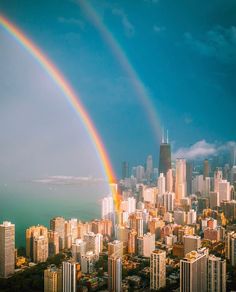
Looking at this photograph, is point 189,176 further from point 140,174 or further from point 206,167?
point 140,174

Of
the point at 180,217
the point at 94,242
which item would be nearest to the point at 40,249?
the point at 94,242

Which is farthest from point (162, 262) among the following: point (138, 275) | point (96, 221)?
point (96, 221)

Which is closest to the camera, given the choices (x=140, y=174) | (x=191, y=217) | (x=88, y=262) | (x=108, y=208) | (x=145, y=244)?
(x=88, y=262)

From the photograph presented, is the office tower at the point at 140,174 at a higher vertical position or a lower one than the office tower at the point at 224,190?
higher

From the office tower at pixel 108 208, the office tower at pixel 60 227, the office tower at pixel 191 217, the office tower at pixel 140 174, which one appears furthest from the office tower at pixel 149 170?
the office tower at pixel 60 227

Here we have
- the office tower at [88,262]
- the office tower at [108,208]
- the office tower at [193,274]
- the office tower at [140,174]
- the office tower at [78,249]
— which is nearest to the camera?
the office tower at [193,274]

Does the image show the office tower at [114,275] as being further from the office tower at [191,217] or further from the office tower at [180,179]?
the office tower at [180,179]

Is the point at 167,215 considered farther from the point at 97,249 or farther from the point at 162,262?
the point at 162,262
